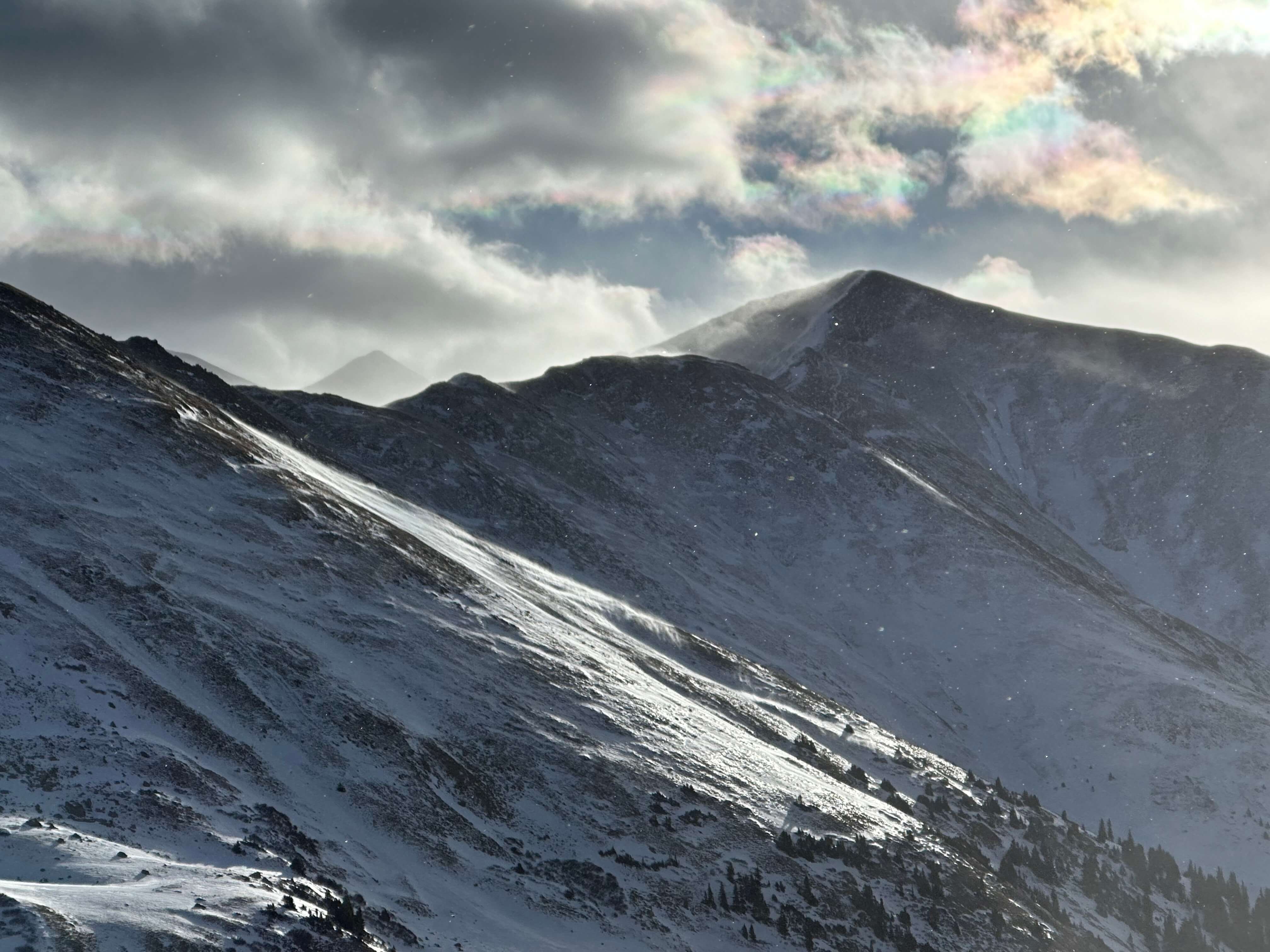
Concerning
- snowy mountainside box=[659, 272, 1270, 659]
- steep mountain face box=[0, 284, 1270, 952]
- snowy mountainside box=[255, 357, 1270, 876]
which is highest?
snowy mountainside box=[659, 272, 1270, 659]

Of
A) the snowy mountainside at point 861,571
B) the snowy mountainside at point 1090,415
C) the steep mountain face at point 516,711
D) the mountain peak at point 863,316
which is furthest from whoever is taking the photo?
the mountain peak at point 863,316

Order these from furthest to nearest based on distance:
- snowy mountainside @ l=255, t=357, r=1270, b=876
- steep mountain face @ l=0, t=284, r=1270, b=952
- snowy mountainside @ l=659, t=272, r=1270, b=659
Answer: snowy mountainside @ l=659, t=272, r=1270, b=659 < snowy mountainside @ l=255, t=357, r=1270, b=876 < steep mountain face @ l=0, t=284, r=1270, b=952

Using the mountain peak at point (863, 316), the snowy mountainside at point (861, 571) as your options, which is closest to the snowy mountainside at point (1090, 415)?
the mountain peak at point (863, 316)

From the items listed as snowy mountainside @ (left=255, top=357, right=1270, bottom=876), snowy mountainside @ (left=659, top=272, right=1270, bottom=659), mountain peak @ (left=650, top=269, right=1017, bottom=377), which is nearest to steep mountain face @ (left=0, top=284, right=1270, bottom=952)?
snowy mountainside @ (left=255, top=357, right=1270, bottom=876)

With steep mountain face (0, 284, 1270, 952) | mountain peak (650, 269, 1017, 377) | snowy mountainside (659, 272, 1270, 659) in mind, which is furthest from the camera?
mountain peak (650, 269, 1017, 377)

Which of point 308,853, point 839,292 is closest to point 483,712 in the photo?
point 308,853

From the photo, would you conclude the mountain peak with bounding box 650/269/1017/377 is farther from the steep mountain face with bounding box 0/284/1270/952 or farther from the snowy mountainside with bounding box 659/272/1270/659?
the steep mountain face with bounding box 0/284/1270/952

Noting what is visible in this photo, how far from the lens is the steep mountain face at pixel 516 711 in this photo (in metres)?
32.4

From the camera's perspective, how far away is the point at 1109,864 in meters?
60.3

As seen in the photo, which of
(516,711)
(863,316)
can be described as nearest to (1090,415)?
(863,316)

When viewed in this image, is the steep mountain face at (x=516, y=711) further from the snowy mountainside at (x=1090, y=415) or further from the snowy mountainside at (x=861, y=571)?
the snowy mountainside at (x=1090, y=415)

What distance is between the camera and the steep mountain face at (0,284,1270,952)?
32.4m

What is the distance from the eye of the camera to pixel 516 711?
48.1m

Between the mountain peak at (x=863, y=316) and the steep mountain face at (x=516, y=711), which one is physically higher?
the mountain peak at (x=863, y=316)
